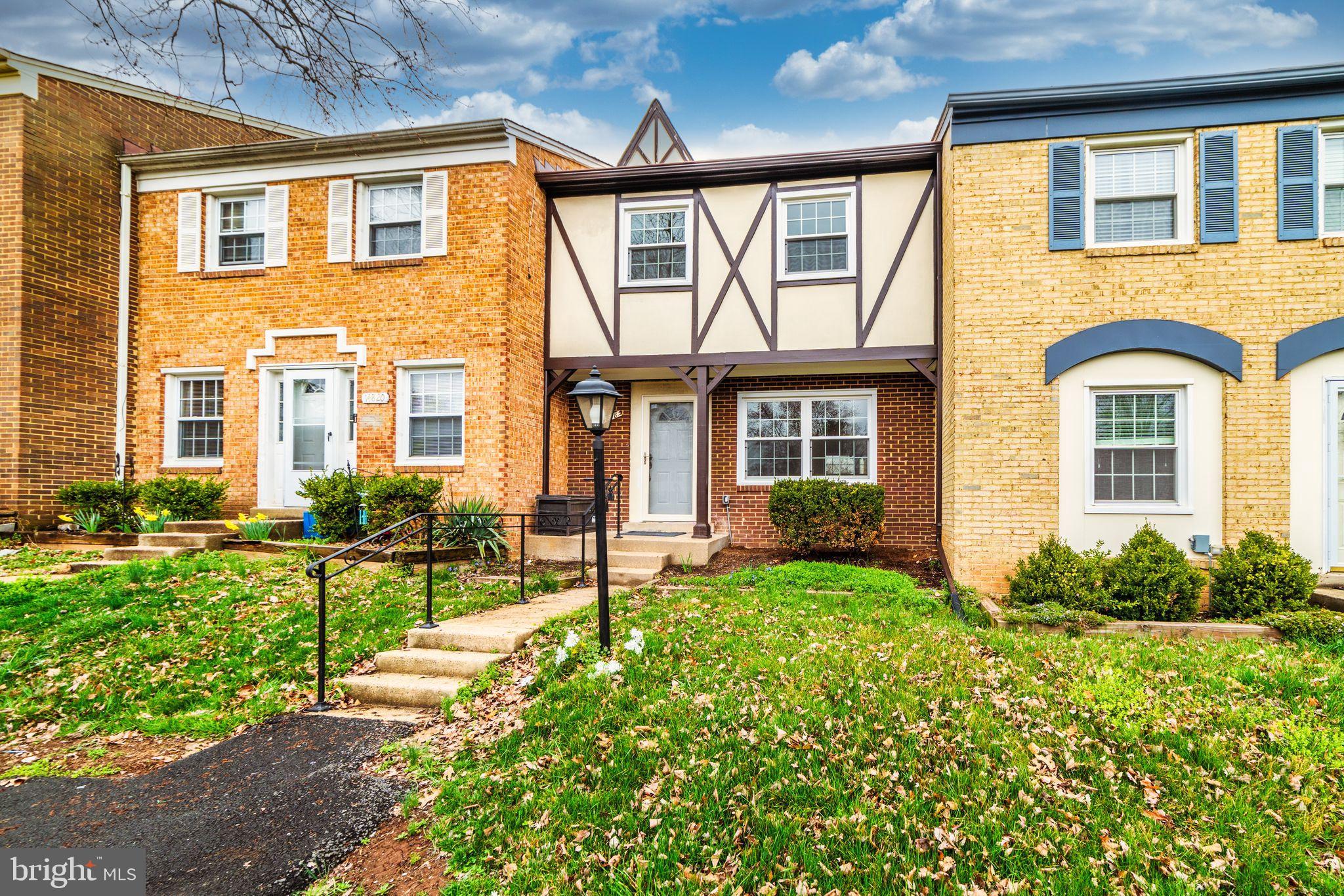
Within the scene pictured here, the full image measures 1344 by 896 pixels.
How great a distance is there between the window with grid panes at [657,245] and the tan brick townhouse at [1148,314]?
443cm

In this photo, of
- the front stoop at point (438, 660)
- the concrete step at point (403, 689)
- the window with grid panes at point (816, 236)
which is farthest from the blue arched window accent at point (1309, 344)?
the concrete step at point (403, 689)

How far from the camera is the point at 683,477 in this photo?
495 inches

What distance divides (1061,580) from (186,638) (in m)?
8.87

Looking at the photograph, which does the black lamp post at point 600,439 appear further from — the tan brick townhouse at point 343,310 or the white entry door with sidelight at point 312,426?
the white entry door with sidelight at point 312,426

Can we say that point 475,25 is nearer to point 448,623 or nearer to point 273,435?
point 448,623

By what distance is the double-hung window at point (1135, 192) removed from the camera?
27.6ft

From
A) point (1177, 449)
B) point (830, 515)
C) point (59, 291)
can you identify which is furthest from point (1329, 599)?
point (59, 291)

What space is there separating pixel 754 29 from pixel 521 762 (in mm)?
15114

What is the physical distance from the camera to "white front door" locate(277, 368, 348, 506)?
11.5 meters

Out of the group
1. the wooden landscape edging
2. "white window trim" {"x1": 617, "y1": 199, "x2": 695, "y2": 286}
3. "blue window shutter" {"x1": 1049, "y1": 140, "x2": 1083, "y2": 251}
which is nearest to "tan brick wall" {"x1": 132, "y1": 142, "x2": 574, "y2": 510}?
"white window trim" {"x1": 617, "y1": 199, "x2": 695, "y2": 286}

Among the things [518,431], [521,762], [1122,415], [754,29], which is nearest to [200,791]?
[521,762]

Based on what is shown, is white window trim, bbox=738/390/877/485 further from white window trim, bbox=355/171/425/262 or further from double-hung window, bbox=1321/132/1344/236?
white window trim, bbox=355/171/425/262

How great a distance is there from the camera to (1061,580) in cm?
744

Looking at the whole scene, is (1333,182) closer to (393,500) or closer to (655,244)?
(655,244)
